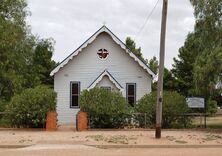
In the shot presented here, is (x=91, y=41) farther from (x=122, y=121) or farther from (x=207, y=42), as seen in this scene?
(x=207, y=42)

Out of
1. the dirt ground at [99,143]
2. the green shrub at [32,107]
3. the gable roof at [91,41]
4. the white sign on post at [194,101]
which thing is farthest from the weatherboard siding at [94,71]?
the dirt ground at [99,143]

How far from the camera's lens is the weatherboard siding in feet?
115

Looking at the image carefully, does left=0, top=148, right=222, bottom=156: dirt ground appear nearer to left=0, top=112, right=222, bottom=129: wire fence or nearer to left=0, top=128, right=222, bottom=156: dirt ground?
left=0, top=128, right=222, bottom=156: dirt ground

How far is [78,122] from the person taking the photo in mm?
27125

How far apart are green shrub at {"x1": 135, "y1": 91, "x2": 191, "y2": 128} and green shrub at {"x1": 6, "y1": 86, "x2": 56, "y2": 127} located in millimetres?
5509

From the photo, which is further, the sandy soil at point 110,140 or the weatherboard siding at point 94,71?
the weatherboard siding at point 94,71

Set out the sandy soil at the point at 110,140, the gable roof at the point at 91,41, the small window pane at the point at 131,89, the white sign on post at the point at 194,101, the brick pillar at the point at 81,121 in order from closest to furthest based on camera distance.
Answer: the sandy soil at the point at 110,140 → the brick pillar at the point at 81,121 → the white sign on post at the point at 194,101 → the gable roof at the point at 91,41 → the small window pane at the point at 131,89

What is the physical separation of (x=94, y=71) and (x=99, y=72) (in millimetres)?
372


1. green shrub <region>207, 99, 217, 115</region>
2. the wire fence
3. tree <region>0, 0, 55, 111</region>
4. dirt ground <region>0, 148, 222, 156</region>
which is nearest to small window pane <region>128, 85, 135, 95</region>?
the wire fence

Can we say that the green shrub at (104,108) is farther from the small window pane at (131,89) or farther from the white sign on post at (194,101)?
the small window pane at (131,89)

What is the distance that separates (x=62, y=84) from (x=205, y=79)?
37.7 ft

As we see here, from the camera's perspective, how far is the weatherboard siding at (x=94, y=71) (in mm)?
34906

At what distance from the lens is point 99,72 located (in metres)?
35.2

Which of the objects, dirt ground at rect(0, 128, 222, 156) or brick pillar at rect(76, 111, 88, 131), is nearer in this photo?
dirt ground at rect(0, 128, 222, 156)
